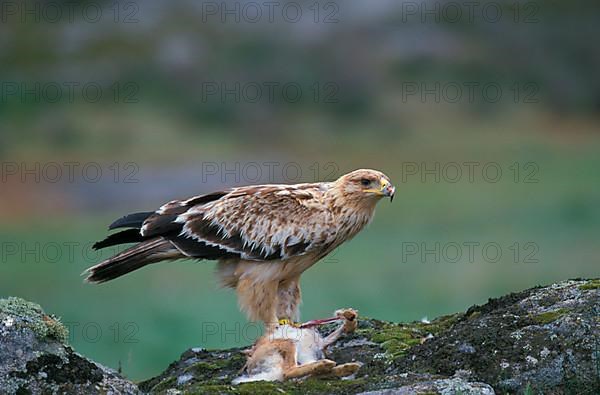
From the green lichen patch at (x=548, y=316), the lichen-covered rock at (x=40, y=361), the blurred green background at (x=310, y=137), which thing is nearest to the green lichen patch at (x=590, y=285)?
the green lichen patch at (x=548, y=316)

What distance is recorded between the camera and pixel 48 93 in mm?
46250

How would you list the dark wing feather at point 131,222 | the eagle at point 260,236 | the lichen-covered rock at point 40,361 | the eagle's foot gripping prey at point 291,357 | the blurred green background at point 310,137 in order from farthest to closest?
the blurred green background at point 310,137 < the dark wing feather at point 131,222 < the eagle at point 260,236 < the eagle's foot gripping prey at point 291,357 < the lichen-covered rock at point 40,361

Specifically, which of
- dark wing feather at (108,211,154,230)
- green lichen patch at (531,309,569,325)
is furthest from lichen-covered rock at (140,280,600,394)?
dark wing feather at (108,211,154,230)

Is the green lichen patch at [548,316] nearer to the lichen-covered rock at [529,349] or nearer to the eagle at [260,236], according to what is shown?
the lichen-covered rock at [529,349]

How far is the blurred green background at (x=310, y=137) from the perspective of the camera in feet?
98.7

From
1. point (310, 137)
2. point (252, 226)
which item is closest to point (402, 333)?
point (252, 226)

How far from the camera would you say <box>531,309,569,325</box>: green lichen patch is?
8.97m

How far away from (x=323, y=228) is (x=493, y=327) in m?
3.42

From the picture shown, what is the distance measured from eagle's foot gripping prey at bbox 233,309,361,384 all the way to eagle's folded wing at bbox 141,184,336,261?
1.55m

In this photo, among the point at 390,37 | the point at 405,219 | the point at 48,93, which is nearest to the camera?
the point at 405,219

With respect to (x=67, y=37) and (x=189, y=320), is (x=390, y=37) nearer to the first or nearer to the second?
(x=67, y=37)

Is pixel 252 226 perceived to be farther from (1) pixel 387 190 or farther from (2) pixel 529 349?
(2) pixel 529 349

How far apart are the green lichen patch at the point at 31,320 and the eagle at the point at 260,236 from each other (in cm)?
349

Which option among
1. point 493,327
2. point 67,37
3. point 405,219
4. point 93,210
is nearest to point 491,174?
point 405,219
